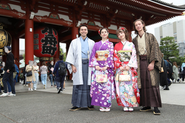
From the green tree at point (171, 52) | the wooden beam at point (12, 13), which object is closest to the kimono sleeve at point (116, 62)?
the wooden beam at point (12, 13)

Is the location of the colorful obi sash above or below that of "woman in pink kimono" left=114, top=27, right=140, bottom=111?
above

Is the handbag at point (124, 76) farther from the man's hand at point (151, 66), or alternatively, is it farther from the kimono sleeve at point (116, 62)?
the man's hand at point (151, 66)

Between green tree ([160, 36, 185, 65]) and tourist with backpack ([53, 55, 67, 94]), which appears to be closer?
tourist with backpack ([53, 55, 67, 94])

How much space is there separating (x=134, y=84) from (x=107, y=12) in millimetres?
8607

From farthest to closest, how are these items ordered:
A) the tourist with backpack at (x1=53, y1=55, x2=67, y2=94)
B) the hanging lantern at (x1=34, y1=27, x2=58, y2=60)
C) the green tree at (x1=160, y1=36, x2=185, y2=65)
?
the green tree at (x1=160, y1=36, x2=185, y2=65) < the hanging lantern at (x1=34, y1=27, x2=58, y2=60) < the tourist with backpack at (x1=53, y1=55, x2=67, y2=94)

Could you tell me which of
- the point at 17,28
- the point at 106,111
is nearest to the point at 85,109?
the point at 106,111

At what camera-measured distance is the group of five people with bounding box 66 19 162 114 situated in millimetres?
2893

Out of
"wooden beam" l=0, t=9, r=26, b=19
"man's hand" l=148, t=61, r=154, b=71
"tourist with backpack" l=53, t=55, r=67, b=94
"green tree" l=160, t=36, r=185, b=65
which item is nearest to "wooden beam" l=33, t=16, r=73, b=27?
"wooden beam" l=0, t=9, r=26, b=19

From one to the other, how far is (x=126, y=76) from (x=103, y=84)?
465mm

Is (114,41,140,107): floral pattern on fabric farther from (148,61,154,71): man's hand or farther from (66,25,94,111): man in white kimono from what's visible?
(66,25,94,111): man in white kimono

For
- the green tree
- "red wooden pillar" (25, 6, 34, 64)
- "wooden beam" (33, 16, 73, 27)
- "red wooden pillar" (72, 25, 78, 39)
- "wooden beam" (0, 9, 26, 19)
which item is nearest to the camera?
"wooden beam" (0, 9, 26, 19)

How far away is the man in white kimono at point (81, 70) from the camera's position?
3.15 meters

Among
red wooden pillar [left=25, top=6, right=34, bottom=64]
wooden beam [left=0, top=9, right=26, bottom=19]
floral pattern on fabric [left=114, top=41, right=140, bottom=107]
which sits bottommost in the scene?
floral pattern on fabric [left=114, top=41, right=140, bottom=107]

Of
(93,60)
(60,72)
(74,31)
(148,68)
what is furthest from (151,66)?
(74,31)
